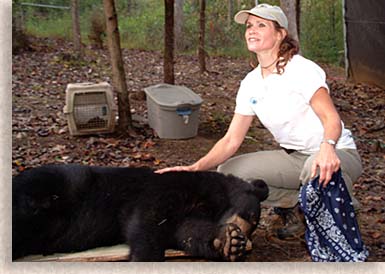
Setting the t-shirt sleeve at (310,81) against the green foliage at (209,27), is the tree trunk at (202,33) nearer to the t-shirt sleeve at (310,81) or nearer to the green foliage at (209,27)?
the green foliage at (209,27)

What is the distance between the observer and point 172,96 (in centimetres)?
545

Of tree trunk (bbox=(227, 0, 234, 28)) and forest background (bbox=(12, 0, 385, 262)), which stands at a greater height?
tree trunk (bbox=(227, 0, 234, 28))

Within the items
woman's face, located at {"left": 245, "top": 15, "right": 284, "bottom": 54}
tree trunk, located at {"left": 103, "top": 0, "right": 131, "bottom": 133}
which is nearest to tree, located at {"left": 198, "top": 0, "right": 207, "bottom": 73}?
tree trunk, located at {"left": 103, "top": 0, "right": 131, "bottom": 133}

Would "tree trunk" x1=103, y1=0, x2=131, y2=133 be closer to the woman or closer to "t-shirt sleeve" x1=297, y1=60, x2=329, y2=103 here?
the woman

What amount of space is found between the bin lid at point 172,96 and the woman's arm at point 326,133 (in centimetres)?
251

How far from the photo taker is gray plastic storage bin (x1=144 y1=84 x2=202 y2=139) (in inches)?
204

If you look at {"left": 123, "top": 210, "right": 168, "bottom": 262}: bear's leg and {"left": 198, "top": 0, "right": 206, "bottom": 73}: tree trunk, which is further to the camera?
{"left": 198, "top": 0, "right": 206, "bottom": 73}: tree trunk

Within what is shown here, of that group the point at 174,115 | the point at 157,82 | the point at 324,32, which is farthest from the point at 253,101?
the point at 324,32

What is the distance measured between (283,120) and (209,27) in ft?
30.1

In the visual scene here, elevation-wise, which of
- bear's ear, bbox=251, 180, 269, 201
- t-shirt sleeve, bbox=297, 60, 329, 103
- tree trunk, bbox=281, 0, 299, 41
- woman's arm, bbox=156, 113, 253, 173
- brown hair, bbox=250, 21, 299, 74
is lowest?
bear's ear, bbox=251, 180, 269, 201

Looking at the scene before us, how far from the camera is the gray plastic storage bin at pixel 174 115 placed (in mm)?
5176

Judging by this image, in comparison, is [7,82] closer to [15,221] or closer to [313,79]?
[15,221]

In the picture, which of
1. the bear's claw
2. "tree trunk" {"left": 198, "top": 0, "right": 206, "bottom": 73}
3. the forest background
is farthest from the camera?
"tree trunk" {"left": 198, "top": 0, "right": 206, "bottom": 73}

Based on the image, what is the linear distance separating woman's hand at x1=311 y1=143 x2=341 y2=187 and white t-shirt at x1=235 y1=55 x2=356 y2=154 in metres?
0.34
